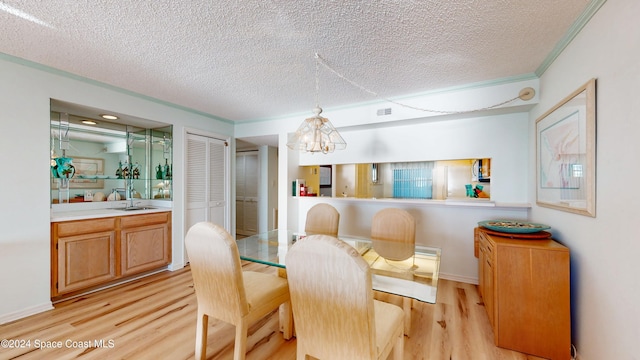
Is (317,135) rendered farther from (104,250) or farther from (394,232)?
(104,250)

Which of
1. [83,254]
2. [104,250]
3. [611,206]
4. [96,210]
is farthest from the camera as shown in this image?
[96,210]

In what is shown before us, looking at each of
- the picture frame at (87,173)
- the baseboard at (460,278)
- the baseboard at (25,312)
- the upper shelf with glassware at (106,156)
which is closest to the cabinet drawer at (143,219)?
the upper shelf with glassware at (106,156)

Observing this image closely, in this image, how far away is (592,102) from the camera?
1.55 m

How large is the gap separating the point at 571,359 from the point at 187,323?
3.01 meters

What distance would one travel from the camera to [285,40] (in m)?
1.94

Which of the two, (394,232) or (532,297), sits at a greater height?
(394,232)

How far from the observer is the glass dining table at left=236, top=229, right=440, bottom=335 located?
1551 millimetres

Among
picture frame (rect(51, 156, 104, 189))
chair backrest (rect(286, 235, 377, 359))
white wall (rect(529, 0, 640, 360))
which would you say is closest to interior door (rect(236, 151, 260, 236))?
picture frame (rect(51, 156, 104, 189))

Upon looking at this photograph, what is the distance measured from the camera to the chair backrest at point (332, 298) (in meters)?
Result: 1.08

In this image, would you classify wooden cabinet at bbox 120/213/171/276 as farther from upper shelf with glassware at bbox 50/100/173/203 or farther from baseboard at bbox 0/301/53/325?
baseboard at bbox 0/301/53/325

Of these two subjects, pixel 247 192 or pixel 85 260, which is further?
pixel 247 192

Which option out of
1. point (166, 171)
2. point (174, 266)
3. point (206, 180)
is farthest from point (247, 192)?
point (174, 266)

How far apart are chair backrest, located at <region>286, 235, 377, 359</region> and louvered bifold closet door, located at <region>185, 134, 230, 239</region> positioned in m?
3.18

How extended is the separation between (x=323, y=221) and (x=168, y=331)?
1.82 m
